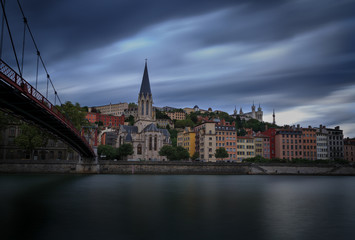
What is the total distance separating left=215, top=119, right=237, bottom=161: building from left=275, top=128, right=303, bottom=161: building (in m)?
12.0

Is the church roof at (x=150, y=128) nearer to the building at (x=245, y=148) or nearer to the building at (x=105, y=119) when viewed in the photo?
the building at (x=245, y=148)

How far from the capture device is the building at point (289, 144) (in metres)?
82.8

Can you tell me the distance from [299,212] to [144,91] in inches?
3042

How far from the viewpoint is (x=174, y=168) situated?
60.6 meters

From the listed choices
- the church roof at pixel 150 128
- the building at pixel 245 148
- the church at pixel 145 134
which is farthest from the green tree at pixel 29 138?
the building at pixel 245 148

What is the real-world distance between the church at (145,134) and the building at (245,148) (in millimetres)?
19032

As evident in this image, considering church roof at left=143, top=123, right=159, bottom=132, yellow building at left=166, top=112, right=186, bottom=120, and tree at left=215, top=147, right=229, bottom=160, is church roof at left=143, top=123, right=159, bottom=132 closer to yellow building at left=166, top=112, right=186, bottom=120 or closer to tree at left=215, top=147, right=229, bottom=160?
tree at left=215, top=147, right=229, bottom=160

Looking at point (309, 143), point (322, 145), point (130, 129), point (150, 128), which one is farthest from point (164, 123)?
point (322, 145)

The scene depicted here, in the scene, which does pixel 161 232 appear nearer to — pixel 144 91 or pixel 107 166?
pixel 107 166

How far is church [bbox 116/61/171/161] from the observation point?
85.7 metres

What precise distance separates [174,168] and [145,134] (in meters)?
27.5

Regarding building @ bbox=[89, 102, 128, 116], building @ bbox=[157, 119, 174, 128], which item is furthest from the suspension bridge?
building @ bbox=[89, 102, 128, 116]

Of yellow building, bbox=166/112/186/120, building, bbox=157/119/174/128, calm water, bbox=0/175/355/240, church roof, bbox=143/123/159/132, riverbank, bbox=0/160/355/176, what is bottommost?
calm water, bbox=0/175/355/240

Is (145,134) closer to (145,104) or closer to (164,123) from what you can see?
(145,104)
